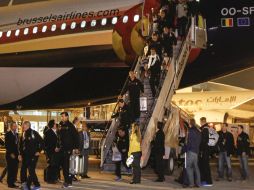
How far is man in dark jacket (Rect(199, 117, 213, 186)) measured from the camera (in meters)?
12.8

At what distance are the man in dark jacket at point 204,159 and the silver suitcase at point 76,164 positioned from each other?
2918 millimetres

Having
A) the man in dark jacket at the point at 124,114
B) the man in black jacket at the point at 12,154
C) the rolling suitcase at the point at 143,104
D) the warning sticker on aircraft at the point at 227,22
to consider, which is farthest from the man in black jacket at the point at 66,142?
the warning sticker on aircraft at the point at 227,22

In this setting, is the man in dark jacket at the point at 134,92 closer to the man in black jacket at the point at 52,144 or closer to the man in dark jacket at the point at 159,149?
the man in dark jacket at the point at 159,149

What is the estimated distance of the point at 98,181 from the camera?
13.3 meters

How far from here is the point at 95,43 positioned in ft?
52.6

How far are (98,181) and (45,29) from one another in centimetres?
591

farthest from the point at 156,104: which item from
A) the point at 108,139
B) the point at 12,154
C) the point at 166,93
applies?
the point at 12,154

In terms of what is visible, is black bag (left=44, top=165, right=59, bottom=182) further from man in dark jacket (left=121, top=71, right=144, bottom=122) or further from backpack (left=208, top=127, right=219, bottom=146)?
backpack (left=208, top=127, right=219, bottom=146)

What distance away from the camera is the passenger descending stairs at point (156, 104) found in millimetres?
13953

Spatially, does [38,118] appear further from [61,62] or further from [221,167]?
[221,167]

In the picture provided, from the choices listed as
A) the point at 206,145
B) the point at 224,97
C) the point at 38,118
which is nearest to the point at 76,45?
the point at 206,145

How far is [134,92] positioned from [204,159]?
2400mm

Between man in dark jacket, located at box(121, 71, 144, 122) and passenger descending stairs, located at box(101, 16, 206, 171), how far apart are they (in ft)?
1.45

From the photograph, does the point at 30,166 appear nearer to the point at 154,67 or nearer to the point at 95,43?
the point at 154,67
